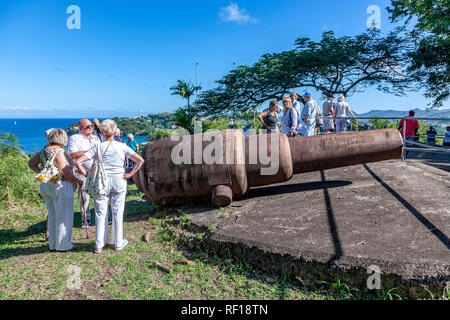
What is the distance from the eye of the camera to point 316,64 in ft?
69.9

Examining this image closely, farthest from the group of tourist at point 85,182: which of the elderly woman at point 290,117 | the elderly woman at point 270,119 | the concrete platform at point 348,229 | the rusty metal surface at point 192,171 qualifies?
the elderly woman at point 290,117

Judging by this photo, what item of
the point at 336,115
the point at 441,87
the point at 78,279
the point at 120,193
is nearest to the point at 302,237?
the point at 120,193

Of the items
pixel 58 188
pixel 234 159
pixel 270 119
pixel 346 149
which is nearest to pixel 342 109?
pixel 270 119

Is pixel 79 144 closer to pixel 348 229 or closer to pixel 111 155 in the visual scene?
pixel 111 155

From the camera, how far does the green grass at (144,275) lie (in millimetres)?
2764

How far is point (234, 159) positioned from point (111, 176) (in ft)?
5.67

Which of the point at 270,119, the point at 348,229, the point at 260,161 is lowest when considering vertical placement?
the point at 348,229

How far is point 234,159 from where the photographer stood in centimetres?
423

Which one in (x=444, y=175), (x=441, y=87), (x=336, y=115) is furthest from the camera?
(x=441, y=87)

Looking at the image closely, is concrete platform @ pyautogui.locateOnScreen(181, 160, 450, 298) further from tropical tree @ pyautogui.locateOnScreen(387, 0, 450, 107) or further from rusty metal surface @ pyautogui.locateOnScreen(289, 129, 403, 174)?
tropical tree @ pyautogui.locateOnScreen(387, 0, 450, 107)

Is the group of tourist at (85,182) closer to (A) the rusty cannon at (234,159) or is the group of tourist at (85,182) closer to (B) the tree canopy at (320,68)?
(A) the rusty cannon at (234,159)

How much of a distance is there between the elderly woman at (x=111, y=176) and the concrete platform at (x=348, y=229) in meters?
1.10

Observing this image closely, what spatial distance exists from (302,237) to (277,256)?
1.36ft
